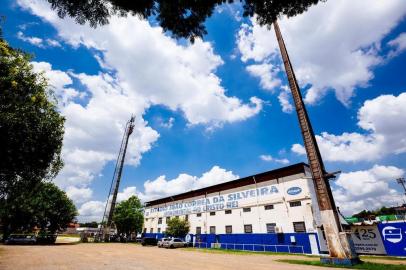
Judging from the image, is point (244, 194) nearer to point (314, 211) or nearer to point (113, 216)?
point (314, 211)

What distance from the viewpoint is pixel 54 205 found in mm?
43125

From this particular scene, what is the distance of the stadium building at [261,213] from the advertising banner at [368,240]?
385cm

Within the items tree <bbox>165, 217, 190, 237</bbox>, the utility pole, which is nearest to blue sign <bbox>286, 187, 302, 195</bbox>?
the utility pole

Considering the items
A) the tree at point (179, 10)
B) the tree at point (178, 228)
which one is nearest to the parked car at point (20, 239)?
the tree at point (178, 228)

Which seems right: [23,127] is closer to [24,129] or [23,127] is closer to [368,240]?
[24,129]

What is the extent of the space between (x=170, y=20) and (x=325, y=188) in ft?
53.8

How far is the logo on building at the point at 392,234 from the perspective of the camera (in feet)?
56.2

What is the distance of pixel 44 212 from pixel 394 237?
48300 mm

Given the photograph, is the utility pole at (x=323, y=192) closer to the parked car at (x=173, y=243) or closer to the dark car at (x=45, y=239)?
the parked car at (x=173, y=243)

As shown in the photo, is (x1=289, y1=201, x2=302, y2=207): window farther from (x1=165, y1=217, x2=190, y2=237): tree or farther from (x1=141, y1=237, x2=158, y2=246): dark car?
(x1=141, y1=237, x2=158, y2=246): dark car

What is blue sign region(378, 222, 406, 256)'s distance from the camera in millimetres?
16875

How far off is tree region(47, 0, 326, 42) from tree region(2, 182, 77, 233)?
39.1m

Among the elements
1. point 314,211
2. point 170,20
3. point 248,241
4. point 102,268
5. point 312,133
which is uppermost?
point 312,133

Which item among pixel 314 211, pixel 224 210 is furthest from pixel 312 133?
pixel 224 210
